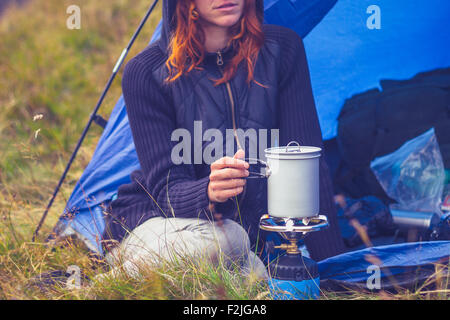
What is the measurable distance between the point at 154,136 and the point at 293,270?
748 millimetres

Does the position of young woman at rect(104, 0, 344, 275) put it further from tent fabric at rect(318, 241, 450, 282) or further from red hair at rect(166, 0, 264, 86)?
tent fabric at rect(318, 241, 450, 282)

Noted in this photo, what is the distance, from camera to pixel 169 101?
195 cm

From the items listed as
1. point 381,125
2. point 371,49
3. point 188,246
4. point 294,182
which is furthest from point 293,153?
point 371,49

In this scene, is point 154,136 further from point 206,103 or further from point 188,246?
point 188,246

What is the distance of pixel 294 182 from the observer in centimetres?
136

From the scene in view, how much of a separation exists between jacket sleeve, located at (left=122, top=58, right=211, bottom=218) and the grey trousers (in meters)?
0.07

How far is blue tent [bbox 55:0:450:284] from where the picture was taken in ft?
8.22

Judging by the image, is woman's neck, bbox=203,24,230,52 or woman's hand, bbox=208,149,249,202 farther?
woman's neck, bbox=203,24,230,52

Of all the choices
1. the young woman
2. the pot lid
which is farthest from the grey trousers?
the pot lid

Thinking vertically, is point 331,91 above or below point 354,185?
above

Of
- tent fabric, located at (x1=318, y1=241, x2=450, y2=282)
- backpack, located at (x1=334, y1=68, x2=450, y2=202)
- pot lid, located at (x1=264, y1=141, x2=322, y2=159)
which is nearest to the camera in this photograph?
pot lid, located at (x1=264, y1=141, x2=322, y2=159)

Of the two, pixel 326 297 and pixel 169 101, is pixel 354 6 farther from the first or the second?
pixel 326 297

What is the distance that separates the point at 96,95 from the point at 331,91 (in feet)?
9.64
